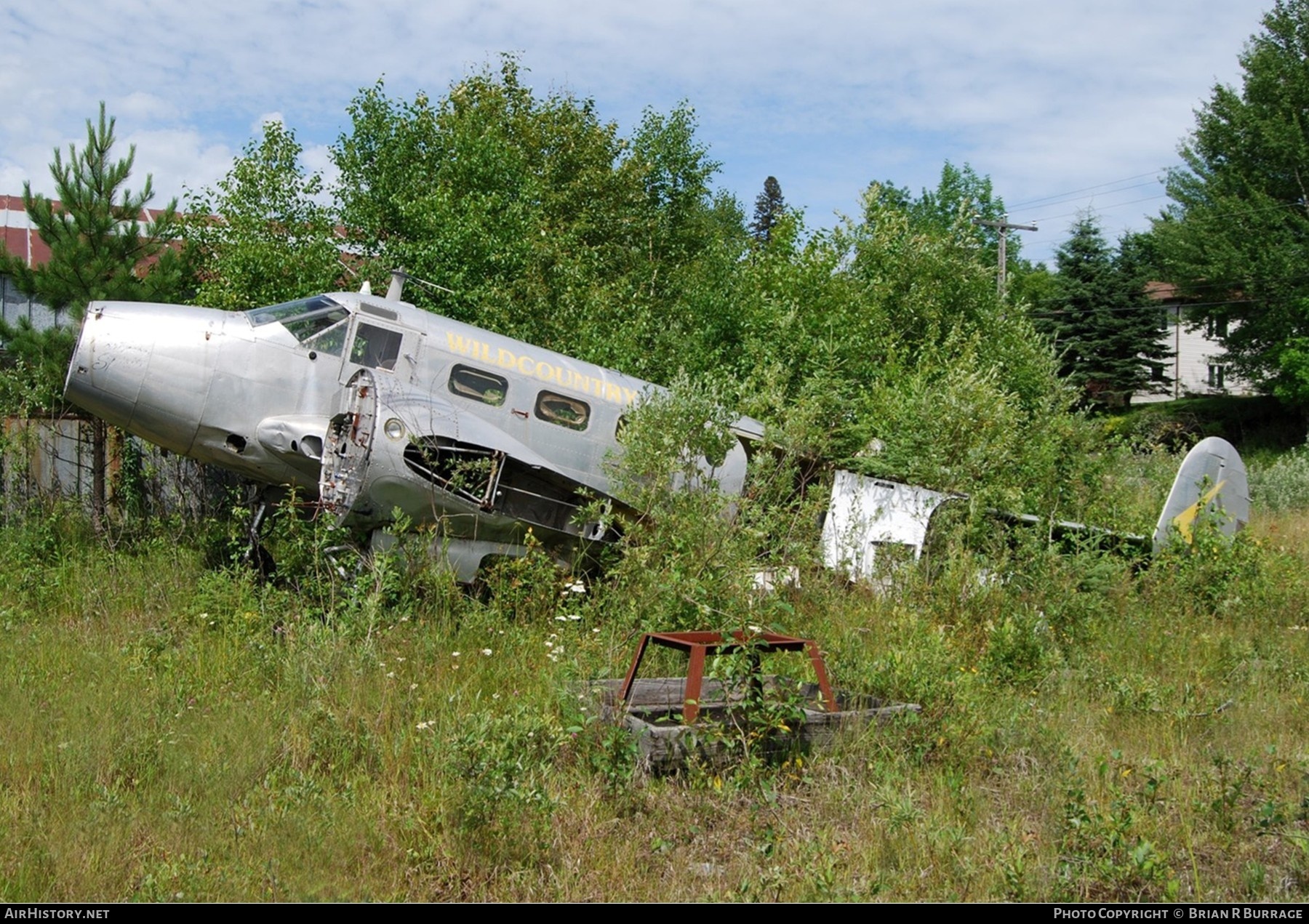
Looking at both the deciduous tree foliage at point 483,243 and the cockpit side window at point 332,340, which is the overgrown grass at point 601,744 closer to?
the cockpit side window at point 332,340

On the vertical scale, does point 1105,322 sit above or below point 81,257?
above

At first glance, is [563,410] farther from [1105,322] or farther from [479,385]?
[1105,322]

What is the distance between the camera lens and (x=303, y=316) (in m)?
10.3

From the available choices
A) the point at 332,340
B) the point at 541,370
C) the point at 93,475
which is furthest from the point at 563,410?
the point at 93,475

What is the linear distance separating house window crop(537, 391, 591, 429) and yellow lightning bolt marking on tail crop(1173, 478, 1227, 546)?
6.85m

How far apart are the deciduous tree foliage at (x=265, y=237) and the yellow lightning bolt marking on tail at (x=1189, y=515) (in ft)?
37.8

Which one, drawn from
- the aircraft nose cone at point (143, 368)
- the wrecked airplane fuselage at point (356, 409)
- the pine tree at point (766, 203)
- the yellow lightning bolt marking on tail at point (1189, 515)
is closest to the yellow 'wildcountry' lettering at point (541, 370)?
the wrecked airplane fuselage at point (356, 409)

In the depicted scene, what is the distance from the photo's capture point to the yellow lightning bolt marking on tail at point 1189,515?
39.7 ft

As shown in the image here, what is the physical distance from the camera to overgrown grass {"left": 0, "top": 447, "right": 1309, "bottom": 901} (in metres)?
4.76

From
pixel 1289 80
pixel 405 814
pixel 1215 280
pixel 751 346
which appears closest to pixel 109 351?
pixel 405 814

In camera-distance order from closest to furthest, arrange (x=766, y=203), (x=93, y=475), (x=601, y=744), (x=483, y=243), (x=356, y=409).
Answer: (x=601, y=744) < (x=356, y=409) < (x=93, y=475) < (x=483, y=243) < (x=766, y=203)

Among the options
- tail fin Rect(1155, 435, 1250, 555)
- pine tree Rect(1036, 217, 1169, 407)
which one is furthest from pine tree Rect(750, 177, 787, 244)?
tail fin Rect(1155, 435, 1250, 555)

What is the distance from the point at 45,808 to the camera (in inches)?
206

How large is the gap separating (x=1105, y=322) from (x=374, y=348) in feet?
110
